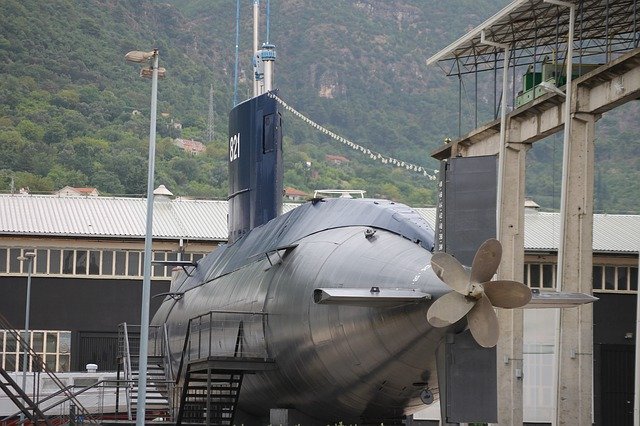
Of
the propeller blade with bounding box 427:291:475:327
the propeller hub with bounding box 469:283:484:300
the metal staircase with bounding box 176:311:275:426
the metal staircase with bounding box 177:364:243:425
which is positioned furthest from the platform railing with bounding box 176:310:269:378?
A: the propeller hub with bounding box 469:283:484:300

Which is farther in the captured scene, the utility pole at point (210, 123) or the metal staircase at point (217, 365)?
the utility pole at point (210, 123)

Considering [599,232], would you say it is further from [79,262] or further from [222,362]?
[222,362]

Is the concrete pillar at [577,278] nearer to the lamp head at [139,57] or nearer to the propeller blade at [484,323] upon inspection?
the lamp head at [139,57]

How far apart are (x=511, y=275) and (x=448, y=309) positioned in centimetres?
2649

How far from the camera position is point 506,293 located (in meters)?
18.1

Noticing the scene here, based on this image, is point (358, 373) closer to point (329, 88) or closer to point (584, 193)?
point (584, 193)

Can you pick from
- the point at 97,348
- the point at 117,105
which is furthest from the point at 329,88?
the point at 97,348

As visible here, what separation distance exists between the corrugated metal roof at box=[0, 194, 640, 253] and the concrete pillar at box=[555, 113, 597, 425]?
2087 centimetres

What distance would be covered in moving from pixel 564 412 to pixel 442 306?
63.3ft

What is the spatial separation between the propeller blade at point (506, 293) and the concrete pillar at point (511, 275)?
2416 cm

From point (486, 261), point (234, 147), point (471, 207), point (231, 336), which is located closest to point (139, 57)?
point (231, 336)

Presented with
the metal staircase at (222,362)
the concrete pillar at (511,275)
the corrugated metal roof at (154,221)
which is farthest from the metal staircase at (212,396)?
the corrugated metal roof at (154,221)

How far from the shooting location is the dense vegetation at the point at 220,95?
409 feet

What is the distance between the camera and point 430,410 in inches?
2226
